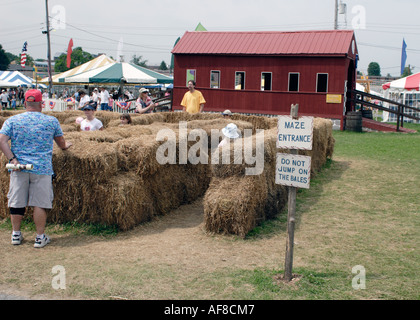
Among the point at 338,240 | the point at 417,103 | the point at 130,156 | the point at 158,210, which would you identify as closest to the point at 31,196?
the point at 130,156

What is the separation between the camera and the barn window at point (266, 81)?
24.9m

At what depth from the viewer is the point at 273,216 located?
777 cm

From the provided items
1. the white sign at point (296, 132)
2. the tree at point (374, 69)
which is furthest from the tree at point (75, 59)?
the white sign at point (296, 132)

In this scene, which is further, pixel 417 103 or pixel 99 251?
pixel 417 103

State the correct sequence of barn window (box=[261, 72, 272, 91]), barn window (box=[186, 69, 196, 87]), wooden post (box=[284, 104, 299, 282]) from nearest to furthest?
wooden post (box=[284, 104, 299, 282]) < barn window (box=[261, 72, 272, 91]) < barn window (box=[186, 69, 196, 87])

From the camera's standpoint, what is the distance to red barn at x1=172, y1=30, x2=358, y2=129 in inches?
918

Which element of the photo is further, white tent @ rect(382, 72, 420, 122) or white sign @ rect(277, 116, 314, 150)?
white tent @ rect(382, 72, 420, 122)

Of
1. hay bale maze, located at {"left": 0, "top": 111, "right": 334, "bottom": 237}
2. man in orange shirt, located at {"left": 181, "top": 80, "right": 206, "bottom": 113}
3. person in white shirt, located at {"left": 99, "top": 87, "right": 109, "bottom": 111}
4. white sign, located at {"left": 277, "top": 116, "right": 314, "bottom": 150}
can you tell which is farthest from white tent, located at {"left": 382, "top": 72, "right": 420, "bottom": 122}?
white sign, located at {"left": 277, "top": 116, "right": 314, "bottom": 150}

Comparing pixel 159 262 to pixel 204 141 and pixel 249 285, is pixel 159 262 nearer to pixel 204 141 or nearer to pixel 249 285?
pixel 249 285

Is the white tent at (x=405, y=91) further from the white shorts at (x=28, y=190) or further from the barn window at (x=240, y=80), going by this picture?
the white shorts at (x=28, y=190)

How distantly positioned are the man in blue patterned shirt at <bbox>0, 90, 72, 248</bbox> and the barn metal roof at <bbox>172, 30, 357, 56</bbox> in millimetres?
19032

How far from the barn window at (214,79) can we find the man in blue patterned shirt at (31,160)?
796 inches

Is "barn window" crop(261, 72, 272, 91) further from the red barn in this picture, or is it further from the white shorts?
the white shorts

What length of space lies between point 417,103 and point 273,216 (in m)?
28.6
